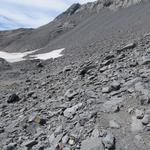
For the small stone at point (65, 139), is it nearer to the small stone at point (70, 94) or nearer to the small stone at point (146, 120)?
the small stone at point (146, 120)

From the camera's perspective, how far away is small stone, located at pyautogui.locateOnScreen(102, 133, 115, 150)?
1070 centimetres

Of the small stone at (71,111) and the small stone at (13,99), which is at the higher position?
the small stone at (71,111)

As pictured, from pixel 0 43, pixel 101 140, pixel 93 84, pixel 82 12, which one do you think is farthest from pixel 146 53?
pixel 0 43

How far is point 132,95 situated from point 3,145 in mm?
4984

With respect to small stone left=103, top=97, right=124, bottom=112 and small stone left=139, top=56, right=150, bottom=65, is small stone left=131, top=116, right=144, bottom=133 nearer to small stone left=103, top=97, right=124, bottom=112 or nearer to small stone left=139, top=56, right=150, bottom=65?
small stone left=103, top=97, right=124, bottom=112

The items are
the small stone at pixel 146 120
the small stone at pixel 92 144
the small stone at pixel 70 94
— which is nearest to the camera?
the small stone at pixel 92 144

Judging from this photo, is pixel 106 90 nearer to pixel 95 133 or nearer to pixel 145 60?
pixel 145 60

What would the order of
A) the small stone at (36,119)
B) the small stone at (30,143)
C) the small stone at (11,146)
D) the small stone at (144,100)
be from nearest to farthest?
the small stone at (144,100) < the small stone at (30,143) < the small stone at (11,146) < the small stone at (36,119)

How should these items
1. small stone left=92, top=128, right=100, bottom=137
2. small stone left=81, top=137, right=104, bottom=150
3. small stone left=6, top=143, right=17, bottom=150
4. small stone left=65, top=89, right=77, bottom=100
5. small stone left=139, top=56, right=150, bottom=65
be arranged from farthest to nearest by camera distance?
small stone left=139, top=56, right=150, bottom=65 → small stone left=65, top=89, right=77, bottom=100 → small stone left=6, top=143, right=17, bottom=150 → small stone left=92, top=128, right=100, bottom=137 → small stone left=81, top=137, right=104, bottom=150

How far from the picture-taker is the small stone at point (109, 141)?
10704 mm

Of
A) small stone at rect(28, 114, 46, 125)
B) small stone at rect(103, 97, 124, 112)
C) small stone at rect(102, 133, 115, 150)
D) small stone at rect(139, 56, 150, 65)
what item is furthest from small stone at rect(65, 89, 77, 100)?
small stone at rect(102, 133, 115, 150)

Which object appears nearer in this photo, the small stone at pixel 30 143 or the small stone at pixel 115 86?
the small stone at pixel 30 143

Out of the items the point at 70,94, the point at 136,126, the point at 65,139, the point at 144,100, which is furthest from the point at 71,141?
the point at 70,94

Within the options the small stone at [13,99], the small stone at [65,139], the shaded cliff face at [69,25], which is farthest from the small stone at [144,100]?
the shaded cliff face at [69,25]
